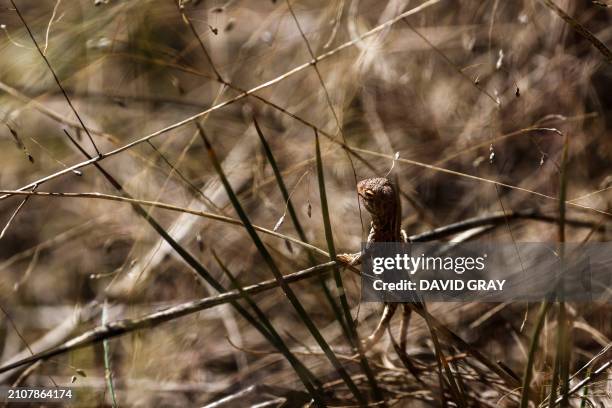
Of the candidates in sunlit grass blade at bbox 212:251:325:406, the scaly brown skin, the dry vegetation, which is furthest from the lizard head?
the dry vegetation

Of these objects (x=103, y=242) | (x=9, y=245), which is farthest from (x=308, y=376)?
(x=9, y=245)

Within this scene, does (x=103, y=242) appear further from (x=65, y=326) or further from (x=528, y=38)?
(x=528, y=38)

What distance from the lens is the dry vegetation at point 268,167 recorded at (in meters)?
1.93

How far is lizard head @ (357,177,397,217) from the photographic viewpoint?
1319mm

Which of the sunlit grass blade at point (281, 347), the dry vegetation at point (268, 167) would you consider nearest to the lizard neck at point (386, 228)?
the sunlit grass blade at point (281, 347)

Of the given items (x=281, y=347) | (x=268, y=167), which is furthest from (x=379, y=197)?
(x=268, y=167)

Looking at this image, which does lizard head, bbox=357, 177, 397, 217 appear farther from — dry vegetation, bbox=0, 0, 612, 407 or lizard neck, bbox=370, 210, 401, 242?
dry vegetation, bbox=0, 0, 612, 407

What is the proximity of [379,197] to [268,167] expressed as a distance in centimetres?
117

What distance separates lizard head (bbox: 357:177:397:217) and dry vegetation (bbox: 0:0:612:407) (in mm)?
489

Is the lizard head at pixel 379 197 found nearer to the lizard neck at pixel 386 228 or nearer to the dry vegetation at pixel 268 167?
the lizard neck at pixel 386 228

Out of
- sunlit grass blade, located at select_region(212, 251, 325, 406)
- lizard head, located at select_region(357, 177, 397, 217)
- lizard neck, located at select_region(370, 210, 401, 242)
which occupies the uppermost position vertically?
lizard head, located at select_region(357, 177, 397, 217)

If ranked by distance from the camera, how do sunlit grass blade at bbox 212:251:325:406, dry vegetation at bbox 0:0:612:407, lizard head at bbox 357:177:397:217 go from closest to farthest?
sunlit grass blade at bbox 212:251:325:406 → lizard head at bbox 357:177:397:217 → dry vegetation at bbox 0:0:612:407

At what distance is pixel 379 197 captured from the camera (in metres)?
1.32

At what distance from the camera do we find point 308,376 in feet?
3.97
